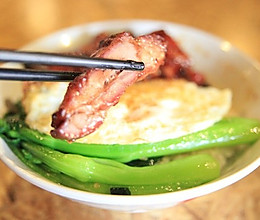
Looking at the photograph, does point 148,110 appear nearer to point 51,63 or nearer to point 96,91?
point 96,91

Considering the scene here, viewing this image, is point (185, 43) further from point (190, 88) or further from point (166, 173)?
point (166, 173)

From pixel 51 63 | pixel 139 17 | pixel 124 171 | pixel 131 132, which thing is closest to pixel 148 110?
pixel 131 132

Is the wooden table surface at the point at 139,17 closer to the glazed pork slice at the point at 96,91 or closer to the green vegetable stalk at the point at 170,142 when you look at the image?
the green vegetable stalk at the point at 170,142

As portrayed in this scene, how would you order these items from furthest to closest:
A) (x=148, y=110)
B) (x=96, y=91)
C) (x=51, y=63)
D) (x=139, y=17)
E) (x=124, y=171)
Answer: (x=139, y=17)
(x=148, y=110)
(x=124, y=171)
(x=96, y=91)
(x=51, y=63)

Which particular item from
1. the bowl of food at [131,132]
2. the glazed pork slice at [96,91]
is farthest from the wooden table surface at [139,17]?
the glazed pork slice at [96,91]

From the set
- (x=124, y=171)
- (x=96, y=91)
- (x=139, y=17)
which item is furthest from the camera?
(x=139, y=17)

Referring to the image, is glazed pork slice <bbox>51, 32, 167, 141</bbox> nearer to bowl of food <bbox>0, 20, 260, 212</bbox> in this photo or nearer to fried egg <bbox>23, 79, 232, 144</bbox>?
bowl of food <bbox>0, 20, 260, 212</bbox>
